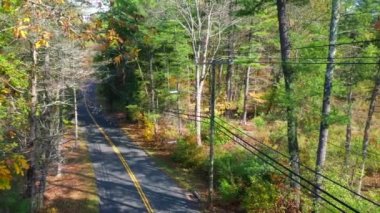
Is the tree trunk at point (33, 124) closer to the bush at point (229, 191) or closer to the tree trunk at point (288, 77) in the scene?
the tree trunk at point (288, 77)

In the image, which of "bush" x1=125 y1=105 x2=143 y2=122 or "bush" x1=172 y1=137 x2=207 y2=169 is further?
"bush" x1=125 y1=105 x2=143 y2=122

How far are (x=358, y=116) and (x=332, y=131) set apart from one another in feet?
9.48

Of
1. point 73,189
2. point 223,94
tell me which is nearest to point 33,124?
point 73,189

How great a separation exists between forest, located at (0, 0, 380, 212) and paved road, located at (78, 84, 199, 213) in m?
1.54

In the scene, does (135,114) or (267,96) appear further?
(135,114)

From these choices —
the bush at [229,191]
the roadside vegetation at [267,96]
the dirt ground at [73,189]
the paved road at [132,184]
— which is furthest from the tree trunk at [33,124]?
the bush at [229,191]

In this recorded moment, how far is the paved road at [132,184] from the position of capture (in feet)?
66.7

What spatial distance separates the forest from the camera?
6.94 m

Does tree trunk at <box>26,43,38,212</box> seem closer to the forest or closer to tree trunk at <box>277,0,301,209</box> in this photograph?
the forest

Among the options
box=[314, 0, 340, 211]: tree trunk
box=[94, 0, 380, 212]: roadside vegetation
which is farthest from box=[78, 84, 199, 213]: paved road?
box=[314, 0, 340, 211]: tree trunk

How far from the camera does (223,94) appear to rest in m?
42.3

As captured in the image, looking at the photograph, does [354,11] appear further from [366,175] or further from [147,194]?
[366,175]

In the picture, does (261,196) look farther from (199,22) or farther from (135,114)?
(135,114)

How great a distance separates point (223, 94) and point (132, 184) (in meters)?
21.0
